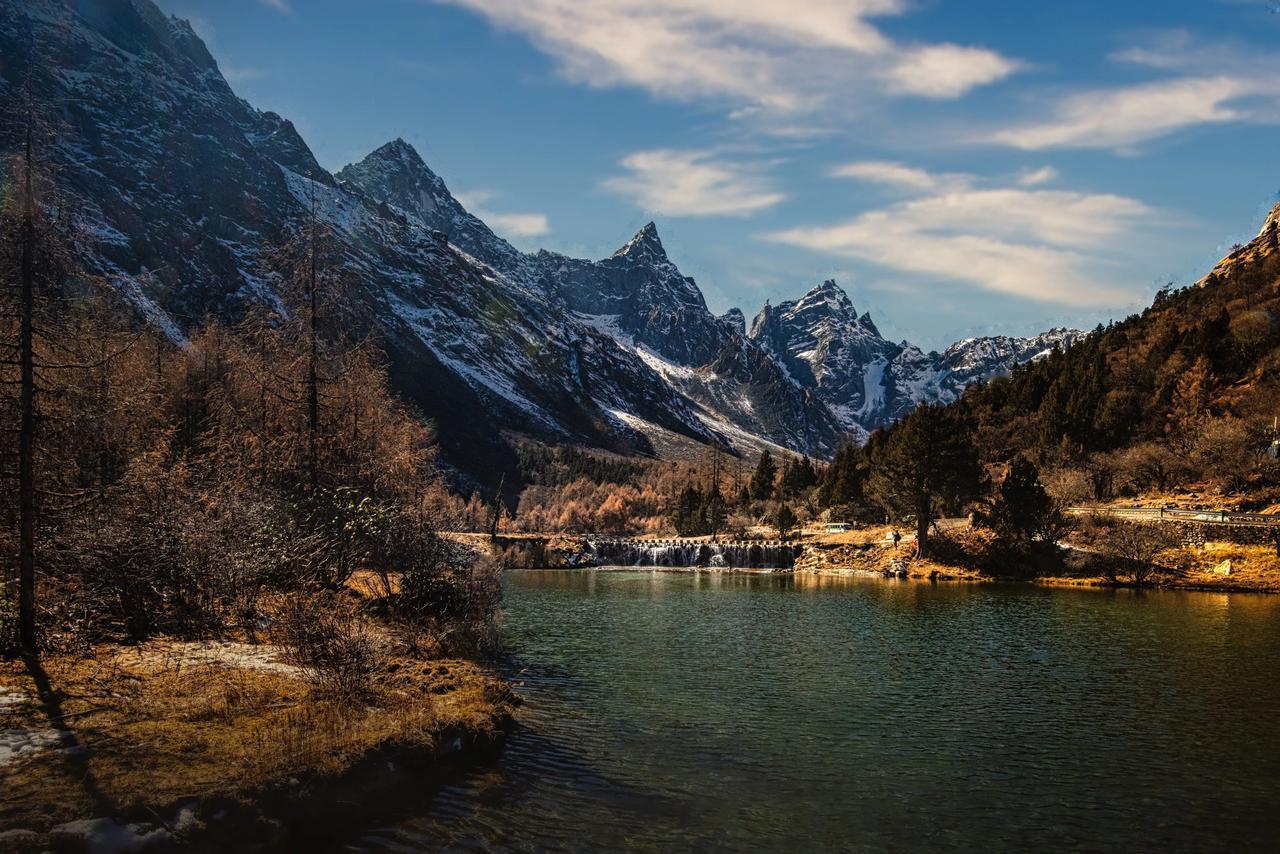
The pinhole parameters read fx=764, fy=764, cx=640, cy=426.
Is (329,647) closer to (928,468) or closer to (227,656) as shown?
(227,656)

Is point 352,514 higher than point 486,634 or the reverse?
higher

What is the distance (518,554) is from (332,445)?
89.0m

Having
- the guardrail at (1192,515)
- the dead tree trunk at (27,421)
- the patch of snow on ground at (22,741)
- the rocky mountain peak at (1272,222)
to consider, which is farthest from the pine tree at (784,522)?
the rocky mountain peak at (1272,222)

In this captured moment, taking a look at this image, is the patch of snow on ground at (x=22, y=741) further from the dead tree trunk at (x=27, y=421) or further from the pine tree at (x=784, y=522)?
the pine tree at (x=784, y=522)

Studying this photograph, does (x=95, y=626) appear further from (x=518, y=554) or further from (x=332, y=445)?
(x=518, y=554)

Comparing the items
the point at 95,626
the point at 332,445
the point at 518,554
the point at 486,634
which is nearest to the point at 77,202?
the point at 95,626

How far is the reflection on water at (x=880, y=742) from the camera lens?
1702cm

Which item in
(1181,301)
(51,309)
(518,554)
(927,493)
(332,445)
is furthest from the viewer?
(1181,301)

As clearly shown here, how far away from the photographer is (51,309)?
21141 mm

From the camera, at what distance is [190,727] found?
17.2 metres

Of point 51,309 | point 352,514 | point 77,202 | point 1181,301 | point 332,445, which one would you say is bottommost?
point 352,514

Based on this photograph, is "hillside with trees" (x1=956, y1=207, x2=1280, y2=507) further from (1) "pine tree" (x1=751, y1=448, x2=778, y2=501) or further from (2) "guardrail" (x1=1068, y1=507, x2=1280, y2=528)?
(1) "pine tree" (x1=751, y1=448, x2=778, y2=501)

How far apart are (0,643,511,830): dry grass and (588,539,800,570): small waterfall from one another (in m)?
93.4

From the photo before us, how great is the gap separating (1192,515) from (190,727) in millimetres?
93256
